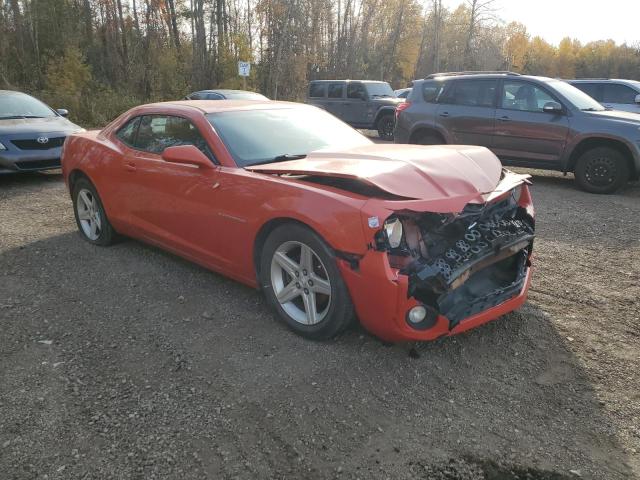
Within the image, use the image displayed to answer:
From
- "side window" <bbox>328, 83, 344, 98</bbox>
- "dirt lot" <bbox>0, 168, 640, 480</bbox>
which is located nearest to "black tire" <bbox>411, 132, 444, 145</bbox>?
"dirt lot" <bbox>0, 168, 640, 480</bbox>

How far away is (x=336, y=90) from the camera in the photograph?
1698 cm

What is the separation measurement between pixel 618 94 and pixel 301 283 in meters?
11.8

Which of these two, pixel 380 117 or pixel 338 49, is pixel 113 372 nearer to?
pixel 380 117

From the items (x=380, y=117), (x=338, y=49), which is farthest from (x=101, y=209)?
(x=338, y=49)

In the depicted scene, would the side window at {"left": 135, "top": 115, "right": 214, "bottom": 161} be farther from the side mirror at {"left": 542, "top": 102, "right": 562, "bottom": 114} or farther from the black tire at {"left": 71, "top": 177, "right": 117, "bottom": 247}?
the side mirror at {"left": 542, "top": 102, "right": 562, "bottom": 114}

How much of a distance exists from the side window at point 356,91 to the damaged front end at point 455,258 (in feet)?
44.6

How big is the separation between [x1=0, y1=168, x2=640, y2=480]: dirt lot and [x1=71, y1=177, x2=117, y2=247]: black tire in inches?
31.4

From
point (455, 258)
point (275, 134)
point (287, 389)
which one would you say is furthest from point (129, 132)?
point (455, 258)

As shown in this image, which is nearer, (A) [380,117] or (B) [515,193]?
(B) [515,193]

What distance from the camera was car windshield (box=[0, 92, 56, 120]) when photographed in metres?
8.93

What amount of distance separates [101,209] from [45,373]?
8.08 feet

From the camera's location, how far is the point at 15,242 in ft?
18.0

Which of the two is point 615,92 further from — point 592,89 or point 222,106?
point 222,106

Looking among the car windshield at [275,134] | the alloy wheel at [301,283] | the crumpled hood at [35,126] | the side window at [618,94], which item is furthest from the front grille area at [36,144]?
the side window at [618,94]
